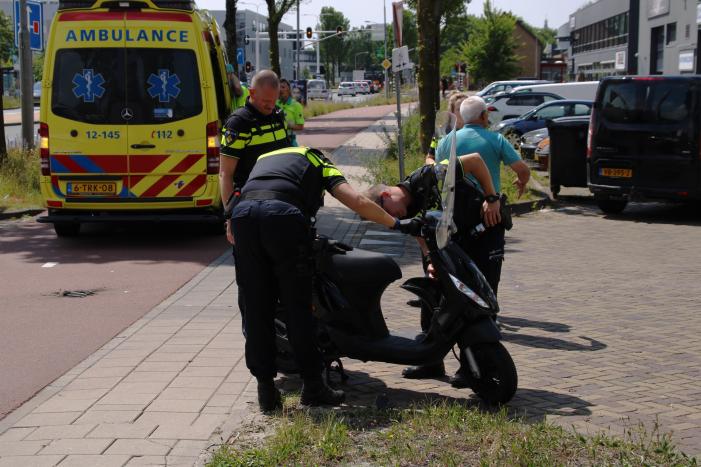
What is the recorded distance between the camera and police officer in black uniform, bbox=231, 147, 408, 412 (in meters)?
5.27

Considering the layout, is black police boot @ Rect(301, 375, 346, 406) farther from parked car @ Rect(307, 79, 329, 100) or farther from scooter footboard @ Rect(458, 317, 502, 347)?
parked car @ Rect(307, 79, 329, 100)

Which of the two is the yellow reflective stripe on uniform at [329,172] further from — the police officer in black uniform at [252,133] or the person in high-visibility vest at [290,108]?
the person in high-visibility vest at [290,108]

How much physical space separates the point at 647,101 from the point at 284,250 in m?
10.6

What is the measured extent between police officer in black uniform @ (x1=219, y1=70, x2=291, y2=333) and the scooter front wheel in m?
1.99

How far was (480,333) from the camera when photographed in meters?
5.50

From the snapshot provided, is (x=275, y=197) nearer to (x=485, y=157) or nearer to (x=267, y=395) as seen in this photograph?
(x=267, y=395)

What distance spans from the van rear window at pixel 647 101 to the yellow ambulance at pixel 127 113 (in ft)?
20.2

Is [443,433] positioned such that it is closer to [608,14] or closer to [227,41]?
[227,41]

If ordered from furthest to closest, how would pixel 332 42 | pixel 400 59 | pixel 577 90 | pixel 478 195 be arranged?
pixel 332 42
pixel 577 90
pixel 400 59
pixel 478 195

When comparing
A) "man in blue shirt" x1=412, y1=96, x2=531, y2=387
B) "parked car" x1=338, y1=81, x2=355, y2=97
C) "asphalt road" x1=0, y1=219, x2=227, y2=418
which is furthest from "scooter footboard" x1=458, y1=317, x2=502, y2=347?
"parked car" x1=338, y1=81, x2=355, y2=97

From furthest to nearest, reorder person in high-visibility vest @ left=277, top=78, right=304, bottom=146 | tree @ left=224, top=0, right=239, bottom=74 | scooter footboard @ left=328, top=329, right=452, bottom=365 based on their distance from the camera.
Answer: tree @ left=224, top=0, right=239, bottom=74
person in high-visibility vest @ left=277, top=78, right=304, bottom=146
scooter footboard @ left=328, top=329, right=452, bottom=365

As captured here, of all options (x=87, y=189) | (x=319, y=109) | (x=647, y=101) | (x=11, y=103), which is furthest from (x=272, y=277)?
(x=11, y=103)

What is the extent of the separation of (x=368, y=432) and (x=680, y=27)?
4582 centimetres

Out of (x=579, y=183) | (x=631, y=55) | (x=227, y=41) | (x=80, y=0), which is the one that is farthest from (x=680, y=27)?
(x=80, y=0)
